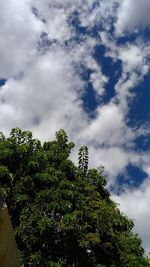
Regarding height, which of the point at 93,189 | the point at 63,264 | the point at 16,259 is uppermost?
the point at 93,189

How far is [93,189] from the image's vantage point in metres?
23.3

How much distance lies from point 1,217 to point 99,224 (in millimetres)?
17698

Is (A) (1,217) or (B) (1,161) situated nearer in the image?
(A) (1,217)

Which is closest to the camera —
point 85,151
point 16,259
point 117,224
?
point 16,259

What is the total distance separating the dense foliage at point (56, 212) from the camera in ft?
66.8

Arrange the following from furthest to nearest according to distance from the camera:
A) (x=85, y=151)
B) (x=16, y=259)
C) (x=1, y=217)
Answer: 1. (x=85, y=151)
2. (x=16, y=259)
3. (x=1, y=217)

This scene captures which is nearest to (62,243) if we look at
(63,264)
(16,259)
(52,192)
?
(63,264)

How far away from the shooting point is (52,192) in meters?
21.0

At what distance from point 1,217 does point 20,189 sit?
17.0m

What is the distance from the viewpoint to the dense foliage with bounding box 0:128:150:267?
2038 centimetres

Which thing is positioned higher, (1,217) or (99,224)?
(99,224)

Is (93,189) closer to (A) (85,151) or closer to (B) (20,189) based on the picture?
(A) (85,151)

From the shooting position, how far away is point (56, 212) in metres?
20.7

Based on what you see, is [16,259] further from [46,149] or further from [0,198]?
[46,149]
